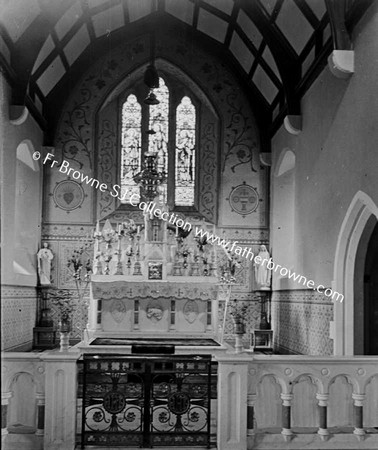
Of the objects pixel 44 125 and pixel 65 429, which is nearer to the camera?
pixel 65 429

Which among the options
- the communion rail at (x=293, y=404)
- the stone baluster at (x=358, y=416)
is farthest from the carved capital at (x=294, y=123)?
the stone baluster at (x=358, y=416)

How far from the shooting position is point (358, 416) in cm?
538

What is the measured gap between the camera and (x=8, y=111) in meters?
10.5

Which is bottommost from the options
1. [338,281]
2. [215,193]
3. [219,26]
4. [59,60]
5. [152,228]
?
[338,281]

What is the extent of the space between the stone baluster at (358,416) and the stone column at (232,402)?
0.95 meters

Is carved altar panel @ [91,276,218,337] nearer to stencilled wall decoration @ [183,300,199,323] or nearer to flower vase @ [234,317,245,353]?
stencilled wall decoration @ [183,300,199,323]

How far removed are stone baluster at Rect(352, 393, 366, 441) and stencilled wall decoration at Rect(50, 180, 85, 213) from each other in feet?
31.6

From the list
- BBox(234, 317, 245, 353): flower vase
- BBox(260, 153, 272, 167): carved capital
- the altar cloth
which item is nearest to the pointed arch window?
BBox(260, 153, 272, 167): carved capital

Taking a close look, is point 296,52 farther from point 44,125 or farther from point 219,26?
point 44,125

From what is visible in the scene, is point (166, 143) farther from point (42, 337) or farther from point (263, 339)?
point (42, 337)

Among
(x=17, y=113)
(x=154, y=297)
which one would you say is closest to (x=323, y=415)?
(x=154, y=297)

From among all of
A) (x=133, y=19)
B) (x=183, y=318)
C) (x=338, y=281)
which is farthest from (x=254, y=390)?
(x=133, y=19)

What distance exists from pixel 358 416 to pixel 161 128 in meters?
10.2

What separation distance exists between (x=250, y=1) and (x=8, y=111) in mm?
4369
